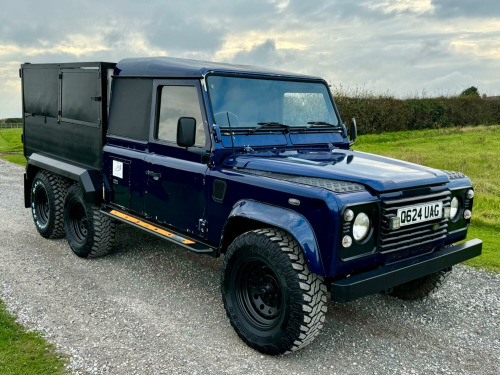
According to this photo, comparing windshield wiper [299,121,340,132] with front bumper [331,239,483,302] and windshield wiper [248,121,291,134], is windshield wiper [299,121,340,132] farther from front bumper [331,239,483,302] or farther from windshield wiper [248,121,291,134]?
front bumper [331,239,483,302]

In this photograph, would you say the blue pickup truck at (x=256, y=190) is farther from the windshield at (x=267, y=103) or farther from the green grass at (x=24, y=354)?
the green grass at (x=24, y=354)

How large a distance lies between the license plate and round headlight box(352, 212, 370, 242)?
30 centimetres

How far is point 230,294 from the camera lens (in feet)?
14.4

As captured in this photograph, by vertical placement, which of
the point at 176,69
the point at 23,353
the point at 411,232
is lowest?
the point at 23,353

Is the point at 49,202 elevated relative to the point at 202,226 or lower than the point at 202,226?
lower

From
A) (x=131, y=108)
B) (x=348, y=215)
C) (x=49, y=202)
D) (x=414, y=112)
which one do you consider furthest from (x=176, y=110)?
(x=414, y=112)

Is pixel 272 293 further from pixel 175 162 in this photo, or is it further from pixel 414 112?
pixel 414 112

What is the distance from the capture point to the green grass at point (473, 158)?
7.72 metres

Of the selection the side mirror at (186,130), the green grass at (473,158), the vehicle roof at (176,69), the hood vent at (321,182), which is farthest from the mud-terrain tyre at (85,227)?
the green grass at (473,158)

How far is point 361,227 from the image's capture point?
12.4 ft

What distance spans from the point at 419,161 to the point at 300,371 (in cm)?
1170

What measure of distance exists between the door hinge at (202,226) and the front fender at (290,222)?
0.57m

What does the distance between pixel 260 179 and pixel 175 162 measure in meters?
1.18

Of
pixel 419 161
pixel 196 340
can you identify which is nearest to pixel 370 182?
pixel 196 340
